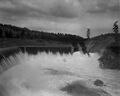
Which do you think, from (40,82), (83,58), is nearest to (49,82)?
(40,82)

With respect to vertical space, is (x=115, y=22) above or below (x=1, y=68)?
above

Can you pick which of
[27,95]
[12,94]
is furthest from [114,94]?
[12,94]

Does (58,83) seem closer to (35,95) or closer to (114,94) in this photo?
(35,95)

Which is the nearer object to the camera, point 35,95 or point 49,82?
point 35,95

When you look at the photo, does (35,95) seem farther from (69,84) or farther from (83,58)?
(83,58)

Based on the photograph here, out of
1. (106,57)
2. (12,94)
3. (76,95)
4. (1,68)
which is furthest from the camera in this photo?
(106,57)

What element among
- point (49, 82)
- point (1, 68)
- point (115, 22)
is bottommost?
point (49, 82)

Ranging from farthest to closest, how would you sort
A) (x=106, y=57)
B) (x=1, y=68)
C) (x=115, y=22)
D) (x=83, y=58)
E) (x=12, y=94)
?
(x=115, y=22)
(x=83, y=58)
(x=106, y=57)
(x=1, y=68)
(x=12, y=94)

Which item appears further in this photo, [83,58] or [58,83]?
[83,58]

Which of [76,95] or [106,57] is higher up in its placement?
[106,57]
